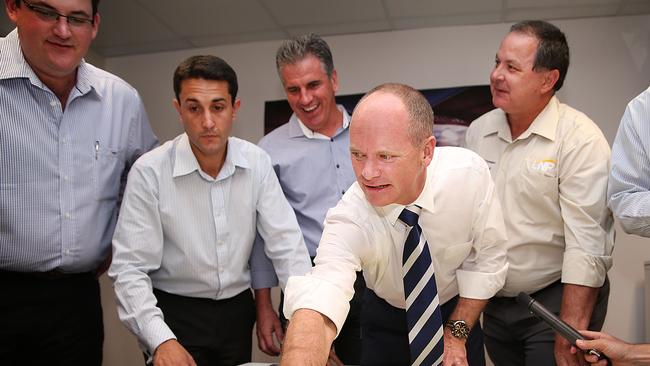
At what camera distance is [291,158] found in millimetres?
2367

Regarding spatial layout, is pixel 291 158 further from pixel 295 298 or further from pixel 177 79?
pixel 295 298

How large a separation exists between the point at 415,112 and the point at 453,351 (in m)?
0.66

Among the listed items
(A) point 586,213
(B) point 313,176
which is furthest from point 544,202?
(B) point 313,176

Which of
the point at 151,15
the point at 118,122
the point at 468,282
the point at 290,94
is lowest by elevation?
the point at 468,282

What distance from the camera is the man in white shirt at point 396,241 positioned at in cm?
134

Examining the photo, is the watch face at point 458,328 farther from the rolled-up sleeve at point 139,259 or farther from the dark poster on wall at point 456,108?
the dark poster on wall at point 456,108

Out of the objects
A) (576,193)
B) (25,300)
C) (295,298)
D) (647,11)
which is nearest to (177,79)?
(25,300)

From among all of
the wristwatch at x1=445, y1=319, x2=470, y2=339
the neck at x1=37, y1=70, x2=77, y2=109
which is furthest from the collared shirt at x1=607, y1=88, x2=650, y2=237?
the neck at x1=37, y1=70, x2=77, y2=109

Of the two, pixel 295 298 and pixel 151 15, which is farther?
pixel 151 15

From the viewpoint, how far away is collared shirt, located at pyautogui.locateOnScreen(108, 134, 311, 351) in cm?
188

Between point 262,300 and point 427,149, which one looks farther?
point 262,300

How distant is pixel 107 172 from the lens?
2.03 meters

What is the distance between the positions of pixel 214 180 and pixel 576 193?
1.29 m

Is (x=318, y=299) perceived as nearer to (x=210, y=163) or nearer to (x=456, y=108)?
(x=210, y=163)
